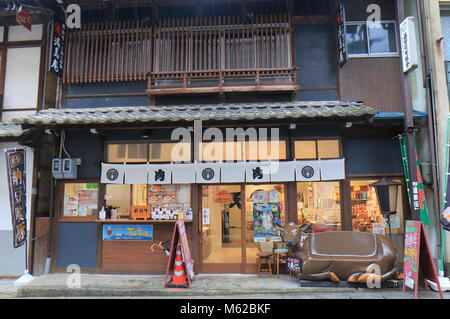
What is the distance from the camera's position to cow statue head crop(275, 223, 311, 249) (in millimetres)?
7816

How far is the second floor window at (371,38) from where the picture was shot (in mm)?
9008

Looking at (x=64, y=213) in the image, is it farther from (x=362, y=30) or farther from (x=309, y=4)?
(x=362, y=30)

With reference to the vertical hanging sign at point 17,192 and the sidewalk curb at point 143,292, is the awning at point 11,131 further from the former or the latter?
the sidewalk curb at point 143,292

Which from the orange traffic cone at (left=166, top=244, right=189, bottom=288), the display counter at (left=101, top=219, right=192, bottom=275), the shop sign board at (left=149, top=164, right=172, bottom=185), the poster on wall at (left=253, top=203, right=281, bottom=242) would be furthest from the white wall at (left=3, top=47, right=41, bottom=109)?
the poster on wall at (left=253, top=203, right=281, bottom=242)

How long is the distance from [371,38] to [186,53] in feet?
17.8

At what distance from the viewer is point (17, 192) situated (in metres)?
8.08

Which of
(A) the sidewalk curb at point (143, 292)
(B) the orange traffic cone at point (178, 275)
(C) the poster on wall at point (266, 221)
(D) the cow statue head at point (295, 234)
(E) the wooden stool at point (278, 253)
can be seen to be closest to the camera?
(A) the sidewalk curb at point (143, 292)

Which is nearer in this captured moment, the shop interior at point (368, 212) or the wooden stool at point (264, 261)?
the wooden stool at point (264, 261)

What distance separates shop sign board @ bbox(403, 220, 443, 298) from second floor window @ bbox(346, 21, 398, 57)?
5.02 m

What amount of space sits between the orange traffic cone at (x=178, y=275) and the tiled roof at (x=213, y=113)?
10.6 ft

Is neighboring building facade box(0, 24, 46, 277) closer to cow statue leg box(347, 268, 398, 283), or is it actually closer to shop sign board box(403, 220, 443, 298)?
cow statue leg box(347, 268, 398, 283)

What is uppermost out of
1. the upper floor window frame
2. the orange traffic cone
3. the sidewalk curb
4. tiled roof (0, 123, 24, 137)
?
the upper floor window frame

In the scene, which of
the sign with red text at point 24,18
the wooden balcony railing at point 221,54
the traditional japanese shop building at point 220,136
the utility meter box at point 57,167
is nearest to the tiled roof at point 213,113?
the traditional japanese shop building at point 220,136

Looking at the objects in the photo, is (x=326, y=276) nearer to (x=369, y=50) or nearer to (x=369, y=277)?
(x=369, y=277)
